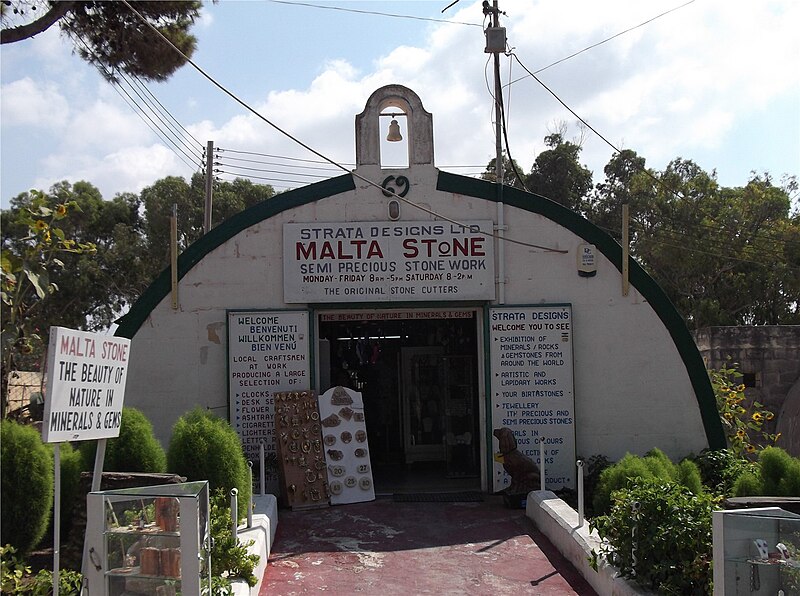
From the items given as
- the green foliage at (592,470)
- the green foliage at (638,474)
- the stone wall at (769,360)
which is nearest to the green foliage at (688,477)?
the green foliage at (638,474)

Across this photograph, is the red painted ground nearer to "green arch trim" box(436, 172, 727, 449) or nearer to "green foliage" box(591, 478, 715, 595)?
"green foliage" box(591, 478, 715, 595)

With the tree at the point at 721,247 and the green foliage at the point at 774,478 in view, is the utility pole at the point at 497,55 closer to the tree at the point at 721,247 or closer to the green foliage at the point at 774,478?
the green foliage at the point at 774,478

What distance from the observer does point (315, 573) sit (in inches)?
336

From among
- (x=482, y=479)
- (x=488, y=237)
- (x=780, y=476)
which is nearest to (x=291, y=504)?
(x=482, y=479)

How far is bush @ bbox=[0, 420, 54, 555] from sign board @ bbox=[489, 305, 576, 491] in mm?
6500

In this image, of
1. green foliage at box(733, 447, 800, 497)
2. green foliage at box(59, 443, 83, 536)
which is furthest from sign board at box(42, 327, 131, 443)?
green foliage at box(733, 447, 800, 497)

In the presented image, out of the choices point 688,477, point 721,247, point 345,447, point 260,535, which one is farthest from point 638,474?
point 721,247

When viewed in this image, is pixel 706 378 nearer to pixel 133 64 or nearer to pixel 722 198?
pixel 133 64

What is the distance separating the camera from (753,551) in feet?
17.1

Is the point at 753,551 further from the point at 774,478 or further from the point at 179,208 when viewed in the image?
the point at 179,208

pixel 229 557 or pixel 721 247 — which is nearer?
pixel 229 557

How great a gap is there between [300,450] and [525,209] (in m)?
4.80

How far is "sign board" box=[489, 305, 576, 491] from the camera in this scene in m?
12.5

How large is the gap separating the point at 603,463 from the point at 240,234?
619 centimetres
